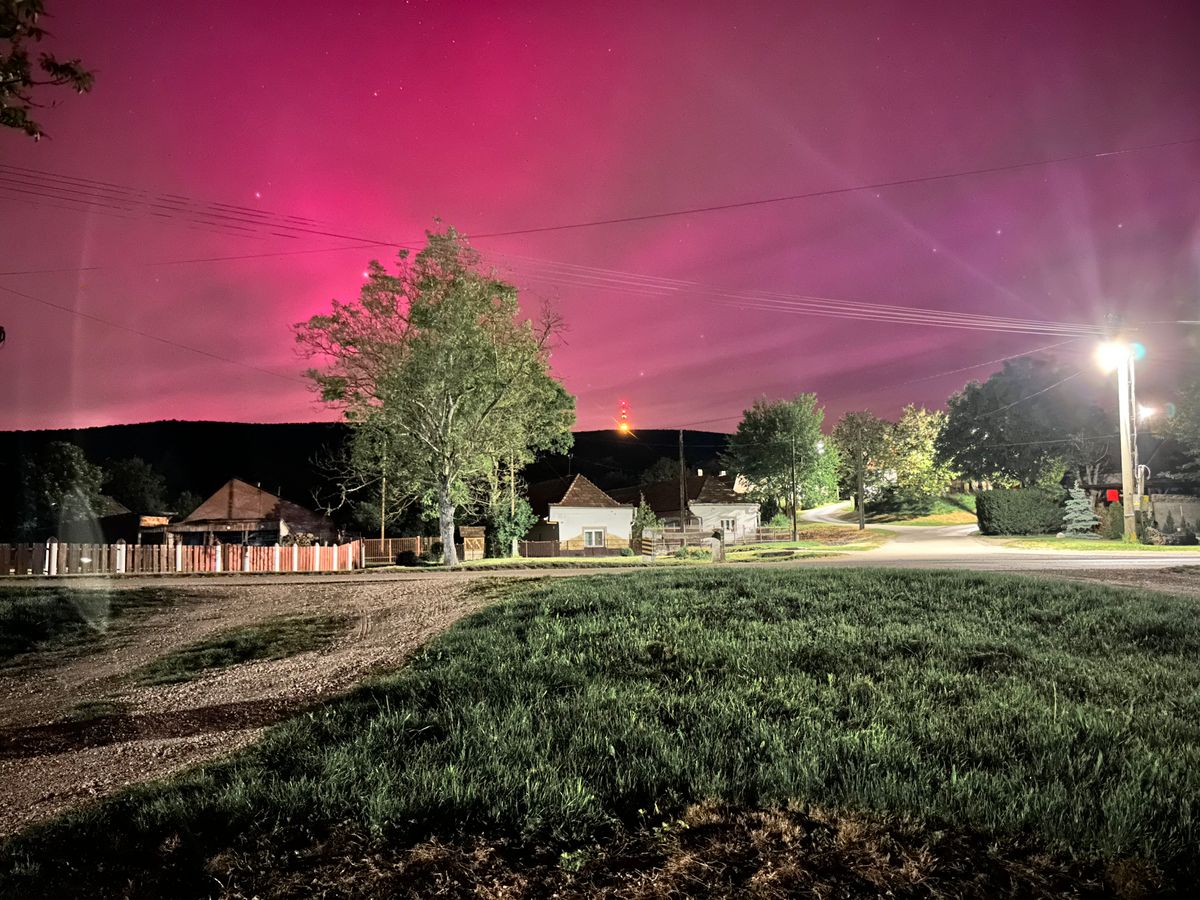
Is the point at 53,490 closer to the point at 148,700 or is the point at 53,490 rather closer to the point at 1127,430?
the point at 148,700

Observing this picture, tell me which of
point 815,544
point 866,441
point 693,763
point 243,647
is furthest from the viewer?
point 866,441

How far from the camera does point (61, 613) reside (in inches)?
535

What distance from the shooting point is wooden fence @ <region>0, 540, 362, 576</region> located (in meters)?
30.8

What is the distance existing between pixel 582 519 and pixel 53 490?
43117mm

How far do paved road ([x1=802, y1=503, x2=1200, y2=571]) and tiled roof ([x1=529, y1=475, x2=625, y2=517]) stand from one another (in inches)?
885

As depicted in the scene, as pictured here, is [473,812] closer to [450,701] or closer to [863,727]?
[450,701]

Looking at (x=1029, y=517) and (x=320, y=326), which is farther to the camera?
(x=1029, y=517)

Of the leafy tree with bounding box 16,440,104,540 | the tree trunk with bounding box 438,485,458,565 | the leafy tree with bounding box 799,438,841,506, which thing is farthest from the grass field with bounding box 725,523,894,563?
the leafy tree with bounding box 16,440,104,540

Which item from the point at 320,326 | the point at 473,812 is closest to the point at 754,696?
the point at 473,812

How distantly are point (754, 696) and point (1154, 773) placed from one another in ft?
9.02

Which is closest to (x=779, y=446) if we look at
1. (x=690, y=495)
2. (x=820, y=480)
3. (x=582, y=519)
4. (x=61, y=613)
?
(x=820, y=480)

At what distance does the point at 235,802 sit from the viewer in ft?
13.7

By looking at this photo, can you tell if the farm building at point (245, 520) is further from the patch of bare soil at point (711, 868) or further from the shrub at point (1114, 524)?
the patch of bare soil at point (711, 868)

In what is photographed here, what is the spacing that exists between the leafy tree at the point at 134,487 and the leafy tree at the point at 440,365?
65.4 meters
